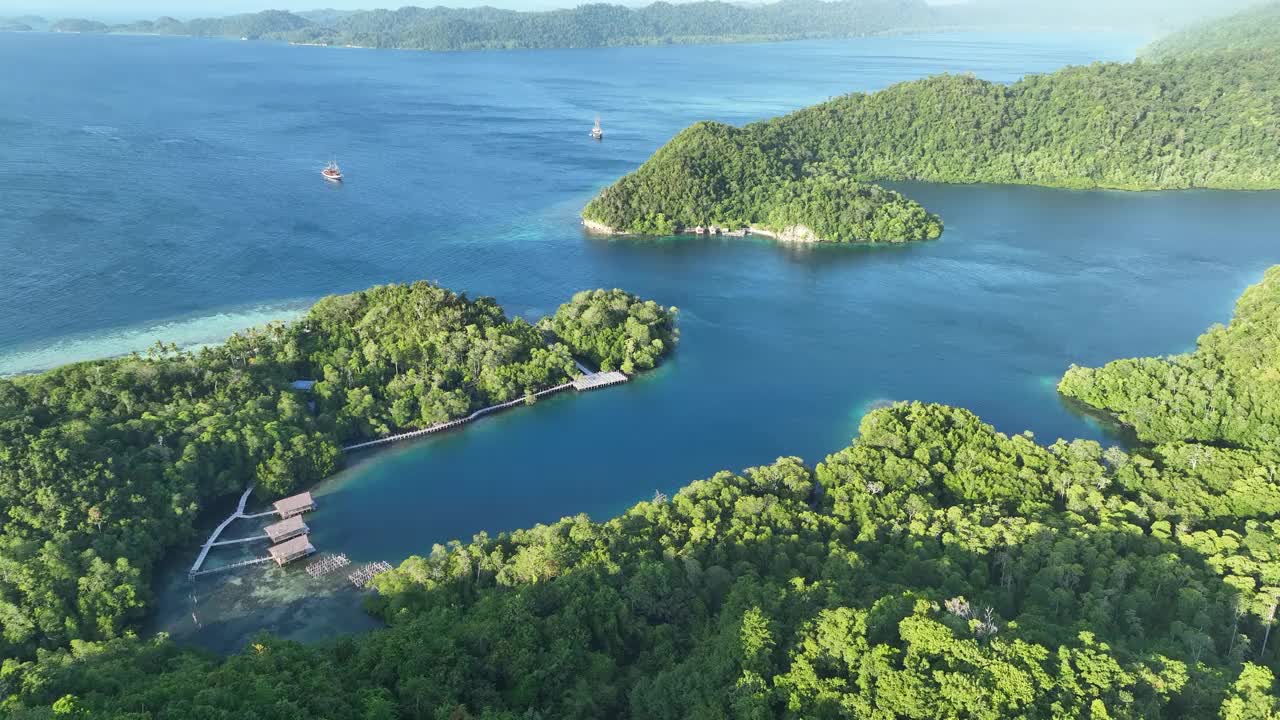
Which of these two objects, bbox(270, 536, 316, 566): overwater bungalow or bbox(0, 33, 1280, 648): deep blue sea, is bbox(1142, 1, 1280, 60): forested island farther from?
bbox(270, 536, 316, 566): overwater bungalow

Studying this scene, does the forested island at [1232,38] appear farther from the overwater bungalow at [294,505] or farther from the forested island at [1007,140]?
the overwater bungalow at [294,505]

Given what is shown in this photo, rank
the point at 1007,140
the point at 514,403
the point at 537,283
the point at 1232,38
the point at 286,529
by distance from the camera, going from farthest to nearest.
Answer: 1. the point at 1232,38
2. the point at 1007,140
3. the point at 537,283
4. the point at 514,403
5. the point at 286,529

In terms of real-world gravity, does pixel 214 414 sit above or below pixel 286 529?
above

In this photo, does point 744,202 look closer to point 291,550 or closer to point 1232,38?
point 291,550

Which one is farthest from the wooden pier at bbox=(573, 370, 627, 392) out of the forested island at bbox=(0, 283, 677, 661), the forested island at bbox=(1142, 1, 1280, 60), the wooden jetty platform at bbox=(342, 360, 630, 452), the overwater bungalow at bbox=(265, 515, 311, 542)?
the forested island at bbox=(1142, 1, 1280, 60)

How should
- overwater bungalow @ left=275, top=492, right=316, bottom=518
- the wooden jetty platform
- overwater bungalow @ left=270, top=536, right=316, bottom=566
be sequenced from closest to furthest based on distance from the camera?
overwater bungalow @ left=270, top=536, right=316, bottom=566, overwater bungalow @ left=275, top=492, right=316, bottom=518, the wooden jetty platform

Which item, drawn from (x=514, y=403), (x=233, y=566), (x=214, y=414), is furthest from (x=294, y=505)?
(x=514, y=403)
